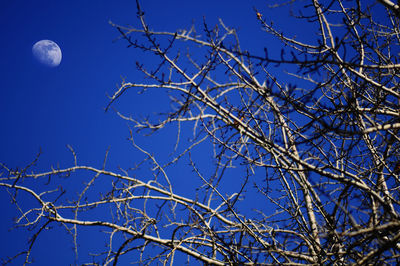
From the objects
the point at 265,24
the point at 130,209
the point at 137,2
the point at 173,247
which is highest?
the point at 265,24

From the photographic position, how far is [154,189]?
3.45m

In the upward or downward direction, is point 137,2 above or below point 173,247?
above

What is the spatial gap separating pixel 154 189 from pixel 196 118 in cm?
125

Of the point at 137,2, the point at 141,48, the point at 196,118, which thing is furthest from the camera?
the point at 196,118

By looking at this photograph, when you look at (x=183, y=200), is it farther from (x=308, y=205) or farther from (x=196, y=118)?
Result: (x=308, y=205)

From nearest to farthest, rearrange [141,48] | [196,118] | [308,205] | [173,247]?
1. [141,48]
2. [196,118]
3. [173,247]
4. [308,205]

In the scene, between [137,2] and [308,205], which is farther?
[308,205]

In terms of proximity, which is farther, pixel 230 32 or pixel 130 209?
pixel 130 209

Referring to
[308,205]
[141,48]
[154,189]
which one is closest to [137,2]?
[141,48]

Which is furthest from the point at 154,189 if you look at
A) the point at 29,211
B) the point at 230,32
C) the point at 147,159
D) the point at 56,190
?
the point at 230,32

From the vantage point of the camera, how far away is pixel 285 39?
3.04 meters

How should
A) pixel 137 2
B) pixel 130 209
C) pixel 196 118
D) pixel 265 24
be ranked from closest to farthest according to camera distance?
pixel 137 2 → pixel 196 118 → pixel 265 24 → pixel 130 209

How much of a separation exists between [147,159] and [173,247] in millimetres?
1119

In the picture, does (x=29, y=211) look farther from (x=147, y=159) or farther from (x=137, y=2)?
(x=137, y=2)
